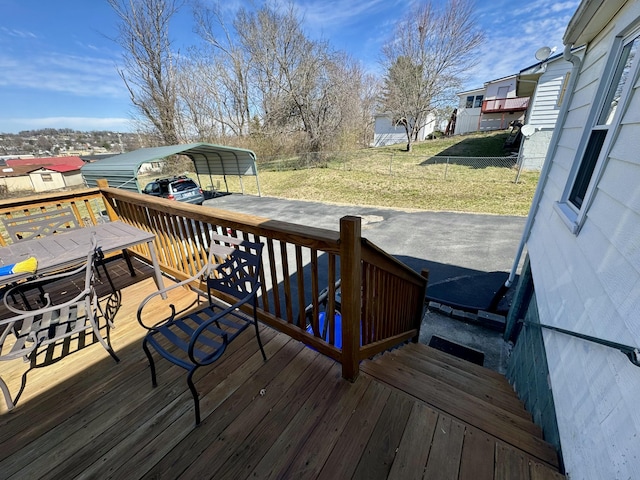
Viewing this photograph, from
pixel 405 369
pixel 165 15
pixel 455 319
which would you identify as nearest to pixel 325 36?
pixel 165 15

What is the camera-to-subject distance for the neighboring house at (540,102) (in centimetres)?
833

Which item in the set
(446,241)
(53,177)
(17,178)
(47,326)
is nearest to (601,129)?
(47,326)

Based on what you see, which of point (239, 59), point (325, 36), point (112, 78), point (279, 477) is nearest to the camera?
point (279, 477)

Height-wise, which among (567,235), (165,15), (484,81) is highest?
(165,15)

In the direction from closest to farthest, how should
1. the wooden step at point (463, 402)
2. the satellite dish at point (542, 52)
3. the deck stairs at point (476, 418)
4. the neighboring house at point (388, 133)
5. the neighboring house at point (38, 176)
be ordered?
the deck stairs at point (476, 418), the wooden step at point (463, 402), the satellite dish at point (542, 52), the neighboring house at point (388, 133), the neighboring house at point (38, 176)

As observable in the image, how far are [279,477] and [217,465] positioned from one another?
1.05 ft

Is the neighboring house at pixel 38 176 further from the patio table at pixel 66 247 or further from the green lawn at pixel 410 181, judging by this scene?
the patio table at pixel 66 247

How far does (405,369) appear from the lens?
204cm

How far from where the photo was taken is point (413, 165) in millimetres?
13570

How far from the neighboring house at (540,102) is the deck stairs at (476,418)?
31.3 feet

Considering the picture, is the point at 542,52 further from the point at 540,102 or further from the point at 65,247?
the point at 65,247

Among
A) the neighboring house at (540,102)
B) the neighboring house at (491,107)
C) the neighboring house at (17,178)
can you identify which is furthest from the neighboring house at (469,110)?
the neighboring house at (17,178)

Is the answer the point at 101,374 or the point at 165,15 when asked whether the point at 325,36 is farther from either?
the point at 101,374

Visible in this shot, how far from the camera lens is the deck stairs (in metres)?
1.26
